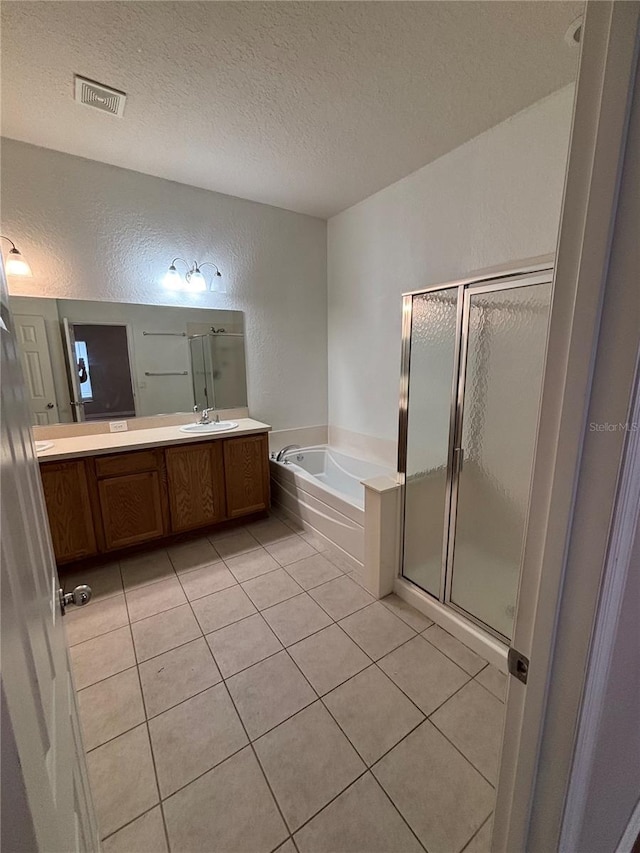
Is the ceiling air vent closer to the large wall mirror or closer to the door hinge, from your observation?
the large wall mirror

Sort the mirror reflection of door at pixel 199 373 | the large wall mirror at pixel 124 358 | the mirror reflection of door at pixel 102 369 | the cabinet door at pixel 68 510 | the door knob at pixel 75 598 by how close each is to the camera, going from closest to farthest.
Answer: the door knob at pixel 75 598 < the cabinet door at pixel 68 510 < the large wall mirror at pixel 124 358 < the mirror reflection of door at pixel 102 369 < the mirror reflection of door at pixel 199 373

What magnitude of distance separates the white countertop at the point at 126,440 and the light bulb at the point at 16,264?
109 centimetres

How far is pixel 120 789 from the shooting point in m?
1.21

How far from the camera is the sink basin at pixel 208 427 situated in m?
2.75

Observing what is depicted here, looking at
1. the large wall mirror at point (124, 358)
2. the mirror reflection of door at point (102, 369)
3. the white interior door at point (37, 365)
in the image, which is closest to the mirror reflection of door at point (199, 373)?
the large wall mirror at point (124, 358)

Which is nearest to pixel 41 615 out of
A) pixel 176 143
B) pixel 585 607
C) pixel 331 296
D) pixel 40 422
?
pixel 585 607

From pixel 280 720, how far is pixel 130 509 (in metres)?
1.63

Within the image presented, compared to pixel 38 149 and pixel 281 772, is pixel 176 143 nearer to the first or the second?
pixel 38 149

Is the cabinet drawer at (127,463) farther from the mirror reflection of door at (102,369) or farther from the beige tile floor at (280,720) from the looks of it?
the beige tile floor at (280,720)

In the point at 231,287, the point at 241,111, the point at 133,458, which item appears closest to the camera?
the point at 241,111

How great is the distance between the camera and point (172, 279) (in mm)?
2748

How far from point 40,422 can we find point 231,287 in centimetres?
176

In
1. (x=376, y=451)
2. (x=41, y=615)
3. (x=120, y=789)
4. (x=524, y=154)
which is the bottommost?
(x=120, y=789)

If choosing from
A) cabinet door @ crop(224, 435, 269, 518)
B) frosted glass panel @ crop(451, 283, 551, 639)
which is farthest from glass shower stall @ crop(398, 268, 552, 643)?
cabinet door @ crop(224, 435, 269, 518)
